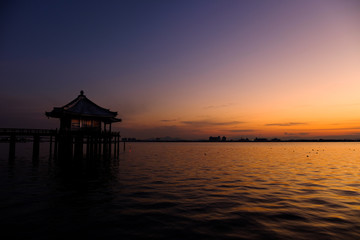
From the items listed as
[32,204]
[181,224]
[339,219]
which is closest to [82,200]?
[32,204]

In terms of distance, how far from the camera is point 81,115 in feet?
115

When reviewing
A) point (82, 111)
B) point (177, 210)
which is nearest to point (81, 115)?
point (82, 111)

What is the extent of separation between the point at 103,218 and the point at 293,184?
13.6 meters

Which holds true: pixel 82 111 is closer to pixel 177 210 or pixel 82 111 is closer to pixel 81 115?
pixel 81 115

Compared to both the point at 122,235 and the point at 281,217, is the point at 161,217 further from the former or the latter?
the point at 281,217

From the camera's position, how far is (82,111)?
36031 millimetres

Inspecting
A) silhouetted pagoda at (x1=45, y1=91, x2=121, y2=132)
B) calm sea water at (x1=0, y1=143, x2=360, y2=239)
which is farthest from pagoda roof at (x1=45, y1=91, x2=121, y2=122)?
calm sea water at (x1=0, y1=143, x2=360, y2=239)

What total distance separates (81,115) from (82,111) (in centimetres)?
114

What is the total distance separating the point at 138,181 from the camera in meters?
17.4

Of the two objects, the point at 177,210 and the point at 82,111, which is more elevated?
the point at 82,111

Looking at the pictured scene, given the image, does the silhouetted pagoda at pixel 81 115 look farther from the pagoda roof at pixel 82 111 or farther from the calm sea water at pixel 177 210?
the calm sea water at pixel 177 210

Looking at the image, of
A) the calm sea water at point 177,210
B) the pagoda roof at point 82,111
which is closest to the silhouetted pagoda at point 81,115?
the pagoda roof at point 82,111

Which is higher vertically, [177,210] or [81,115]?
[81,115]

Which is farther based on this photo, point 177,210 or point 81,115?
point 81,115
